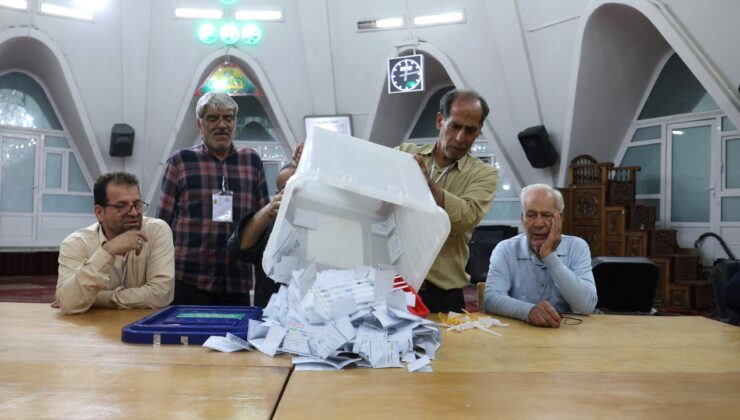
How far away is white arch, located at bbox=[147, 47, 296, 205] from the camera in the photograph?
31.2ft

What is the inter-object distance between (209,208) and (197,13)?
7927 millimetres

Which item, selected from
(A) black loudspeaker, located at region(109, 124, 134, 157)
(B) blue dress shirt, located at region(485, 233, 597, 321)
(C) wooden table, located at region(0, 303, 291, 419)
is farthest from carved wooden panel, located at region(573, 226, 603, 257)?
(A) black loudspeaker, located at region(109, 124, 134, 157)

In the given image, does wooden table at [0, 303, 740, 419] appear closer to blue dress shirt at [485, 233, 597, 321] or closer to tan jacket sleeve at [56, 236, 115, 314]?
tan jacket sleeve at [56, 236, 115, 314]

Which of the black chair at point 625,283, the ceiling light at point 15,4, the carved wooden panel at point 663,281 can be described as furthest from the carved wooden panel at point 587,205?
the ceiling light at point 15,4

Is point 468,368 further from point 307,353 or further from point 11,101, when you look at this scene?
point 11,101

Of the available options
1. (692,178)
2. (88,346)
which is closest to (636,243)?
(692,178)

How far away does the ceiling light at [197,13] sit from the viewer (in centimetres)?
929

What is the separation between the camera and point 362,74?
31.1 feet

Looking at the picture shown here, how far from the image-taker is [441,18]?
8.90 m

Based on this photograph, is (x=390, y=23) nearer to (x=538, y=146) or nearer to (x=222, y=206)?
(x=538, y=146)

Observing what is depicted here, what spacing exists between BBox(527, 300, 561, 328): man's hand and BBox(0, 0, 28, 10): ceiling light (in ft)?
31.5

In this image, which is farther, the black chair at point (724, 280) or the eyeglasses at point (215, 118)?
the black chair at point (724, 280)

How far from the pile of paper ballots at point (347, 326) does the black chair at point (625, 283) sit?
2.42 meters

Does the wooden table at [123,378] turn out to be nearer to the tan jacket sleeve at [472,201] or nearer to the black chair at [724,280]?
the tan jacket sleeve at [472,201]
